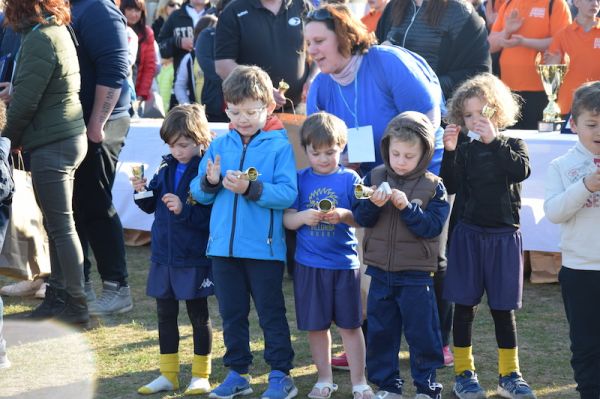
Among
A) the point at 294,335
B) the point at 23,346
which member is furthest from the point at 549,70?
the point at 23,346

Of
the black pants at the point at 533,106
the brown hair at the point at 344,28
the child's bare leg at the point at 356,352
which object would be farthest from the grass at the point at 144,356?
the black pants at the point at 533,106

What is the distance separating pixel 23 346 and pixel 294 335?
1.44 metres

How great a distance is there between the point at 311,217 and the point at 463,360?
962 mm

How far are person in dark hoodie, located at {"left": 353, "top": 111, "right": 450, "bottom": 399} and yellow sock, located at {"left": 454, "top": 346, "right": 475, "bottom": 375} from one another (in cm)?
32

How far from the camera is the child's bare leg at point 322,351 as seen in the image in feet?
14.2

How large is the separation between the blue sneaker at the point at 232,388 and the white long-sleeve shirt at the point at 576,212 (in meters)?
1.51

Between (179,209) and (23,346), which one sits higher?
(179,209)

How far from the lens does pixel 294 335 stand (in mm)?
5277

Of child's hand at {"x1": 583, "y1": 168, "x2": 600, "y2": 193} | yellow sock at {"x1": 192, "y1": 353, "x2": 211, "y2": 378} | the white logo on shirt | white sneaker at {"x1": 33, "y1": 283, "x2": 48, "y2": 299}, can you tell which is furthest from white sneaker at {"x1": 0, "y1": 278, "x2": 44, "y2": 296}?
the white logo on shirt

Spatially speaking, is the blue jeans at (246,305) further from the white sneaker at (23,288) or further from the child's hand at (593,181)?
the white sneaker at (23,288)

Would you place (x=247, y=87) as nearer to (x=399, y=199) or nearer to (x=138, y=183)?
(x=138, y=183)

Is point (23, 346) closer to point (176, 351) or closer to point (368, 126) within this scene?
point (176, 351)

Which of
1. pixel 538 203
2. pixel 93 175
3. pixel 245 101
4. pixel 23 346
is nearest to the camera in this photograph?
pixel 245 101

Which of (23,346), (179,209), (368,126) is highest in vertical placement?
(368,126)
